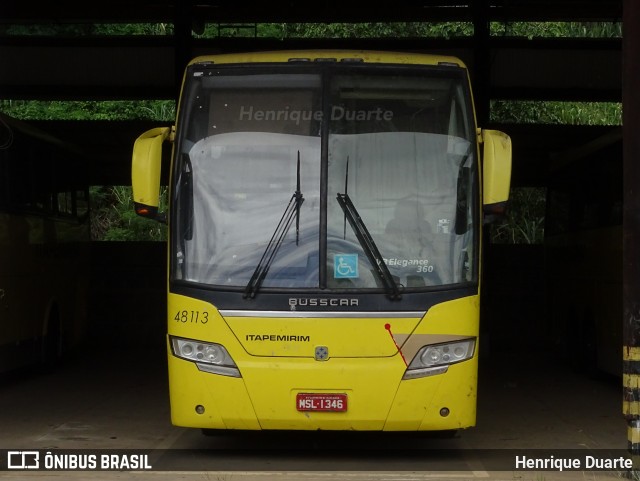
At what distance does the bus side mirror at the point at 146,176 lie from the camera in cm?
905

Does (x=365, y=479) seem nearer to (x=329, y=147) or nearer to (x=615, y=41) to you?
(x=329, y=147)

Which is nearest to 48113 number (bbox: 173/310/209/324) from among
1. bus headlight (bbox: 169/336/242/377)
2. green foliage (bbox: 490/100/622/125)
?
bus headlight (bbox: 169/336/242/377)

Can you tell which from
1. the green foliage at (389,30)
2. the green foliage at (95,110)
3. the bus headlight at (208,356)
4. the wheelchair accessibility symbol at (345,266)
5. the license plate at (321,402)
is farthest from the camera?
the green foliage at (95,110)

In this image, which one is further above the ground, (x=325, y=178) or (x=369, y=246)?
(x=325, y=178)

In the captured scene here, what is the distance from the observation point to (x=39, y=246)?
15.5m

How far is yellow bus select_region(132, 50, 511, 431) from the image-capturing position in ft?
28.9

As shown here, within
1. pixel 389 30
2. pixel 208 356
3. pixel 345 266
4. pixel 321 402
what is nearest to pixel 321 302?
pixel 345 266

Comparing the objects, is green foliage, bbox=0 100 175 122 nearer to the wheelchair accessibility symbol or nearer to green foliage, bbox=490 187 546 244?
green foliage, bbox=490 187 546 244

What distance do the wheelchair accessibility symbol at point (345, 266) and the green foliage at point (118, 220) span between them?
26477mm

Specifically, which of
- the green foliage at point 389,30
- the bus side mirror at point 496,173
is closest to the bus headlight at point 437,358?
the bus side mirror at point 496,173

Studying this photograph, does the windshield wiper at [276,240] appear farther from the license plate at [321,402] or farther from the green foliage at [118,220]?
the green foliage at [118,220]

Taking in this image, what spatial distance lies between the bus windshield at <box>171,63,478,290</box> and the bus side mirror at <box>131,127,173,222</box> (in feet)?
0.75

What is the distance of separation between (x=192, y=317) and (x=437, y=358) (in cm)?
203

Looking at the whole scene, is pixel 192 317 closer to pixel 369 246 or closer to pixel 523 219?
pixel 369 246
